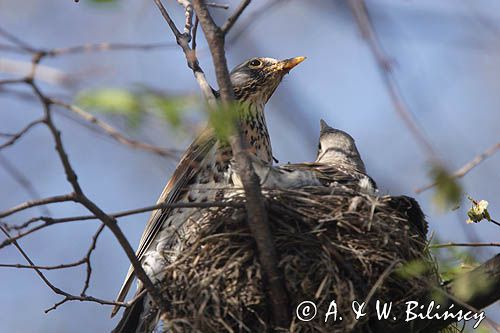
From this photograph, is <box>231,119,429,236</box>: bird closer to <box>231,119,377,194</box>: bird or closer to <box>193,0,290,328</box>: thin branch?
<box>231,119,377,194</box>: bird

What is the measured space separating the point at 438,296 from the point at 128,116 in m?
1.93

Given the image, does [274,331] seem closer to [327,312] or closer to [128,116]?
[327,312]

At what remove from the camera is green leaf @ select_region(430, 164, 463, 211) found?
2535mm

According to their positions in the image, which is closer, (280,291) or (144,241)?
(280,291)

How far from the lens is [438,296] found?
11.9 ft

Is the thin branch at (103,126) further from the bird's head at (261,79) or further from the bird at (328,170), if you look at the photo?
the bird's head at (261,79)

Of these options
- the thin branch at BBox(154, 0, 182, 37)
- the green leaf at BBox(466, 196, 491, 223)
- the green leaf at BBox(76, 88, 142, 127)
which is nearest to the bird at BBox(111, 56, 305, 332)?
the thin branch at BBox(154, 0, 182, 37)

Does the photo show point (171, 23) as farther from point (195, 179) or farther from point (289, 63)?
point (289, 63)

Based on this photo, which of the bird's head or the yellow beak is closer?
the yellow beak

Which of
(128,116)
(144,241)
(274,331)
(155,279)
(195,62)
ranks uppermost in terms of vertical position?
(195,62)

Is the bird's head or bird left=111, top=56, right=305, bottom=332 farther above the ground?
the bird's head

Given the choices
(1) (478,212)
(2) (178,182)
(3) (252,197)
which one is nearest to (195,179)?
(2) (178,182)

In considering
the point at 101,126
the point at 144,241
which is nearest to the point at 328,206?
the point at 144,241

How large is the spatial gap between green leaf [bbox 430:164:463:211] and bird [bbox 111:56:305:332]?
169 centimetres
